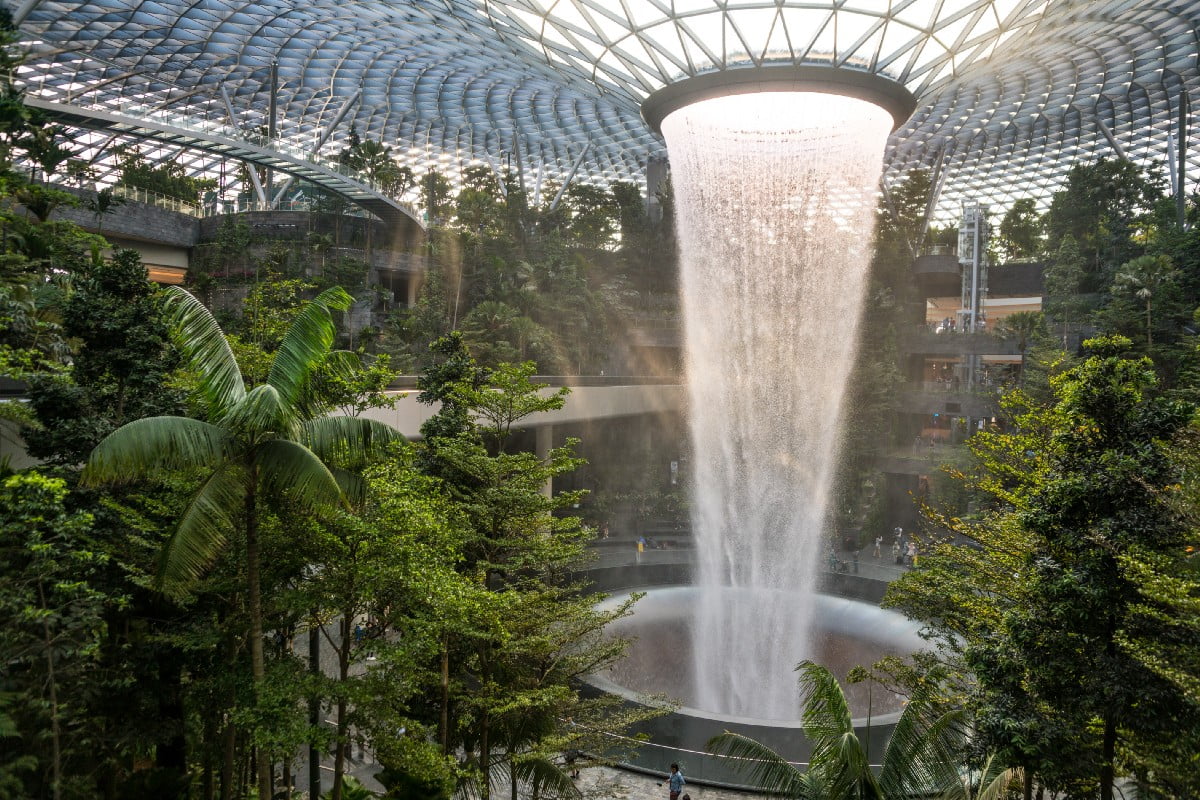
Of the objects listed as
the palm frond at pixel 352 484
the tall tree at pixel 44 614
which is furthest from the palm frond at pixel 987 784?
the tall tree at pixel 44 614

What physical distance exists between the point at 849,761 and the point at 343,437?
22.8 ft

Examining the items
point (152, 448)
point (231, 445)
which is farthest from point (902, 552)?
point (152, 448)

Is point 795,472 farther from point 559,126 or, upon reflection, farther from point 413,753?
point 559,126

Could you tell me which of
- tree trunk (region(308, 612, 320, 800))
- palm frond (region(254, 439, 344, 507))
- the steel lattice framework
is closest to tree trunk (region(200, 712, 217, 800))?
tree trunk (region(308, 612, 320, 800))

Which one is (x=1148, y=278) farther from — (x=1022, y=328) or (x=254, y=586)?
(x=254, y=586)

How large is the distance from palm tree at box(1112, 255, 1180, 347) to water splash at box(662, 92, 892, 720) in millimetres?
11996

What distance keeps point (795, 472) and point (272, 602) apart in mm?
31236

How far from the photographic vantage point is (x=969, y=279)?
55.4m

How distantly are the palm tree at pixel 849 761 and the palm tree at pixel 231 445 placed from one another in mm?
6501

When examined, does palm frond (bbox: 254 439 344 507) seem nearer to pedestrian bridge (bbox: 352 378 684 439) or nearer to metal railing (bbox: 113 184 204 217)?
pedestrian bridge (bbox: 352 378 684 439)

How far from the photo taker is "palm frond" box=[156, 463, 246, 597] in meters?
7.35

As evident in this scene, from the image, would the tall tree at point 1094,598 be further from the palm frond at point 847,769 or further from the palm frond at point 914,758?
the palm frond at point 847,769

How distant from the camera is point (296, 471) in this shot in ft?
25.2

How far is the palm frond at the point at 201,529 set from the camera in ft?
24.1
